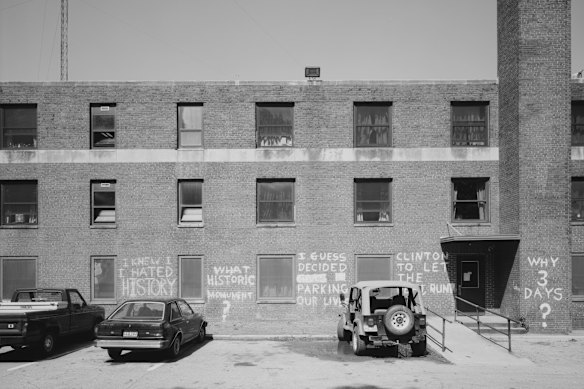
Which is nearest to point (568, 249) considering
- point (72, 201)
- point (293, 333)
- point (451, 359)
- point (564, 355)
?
point (564, 355)

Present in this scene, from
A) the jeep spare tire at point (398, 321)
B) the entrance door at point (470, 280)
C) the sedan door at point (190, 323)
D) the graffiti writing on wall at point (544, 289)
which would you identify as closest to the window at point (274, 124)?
the sedan door at point (190, 323)

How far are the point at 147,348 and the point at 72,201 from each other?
9.71m

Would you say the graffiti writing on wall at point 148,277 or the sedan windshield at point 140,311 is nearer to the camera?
the sedan windshield at point 140,311

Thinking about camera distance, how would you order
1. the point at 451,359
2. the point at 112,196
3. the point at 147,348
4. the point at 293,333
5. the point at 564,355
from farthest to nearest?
1. the point at 112,196
2. the point at 293,333
3. the point at 564,355
4. the point at 451,359
5. the point at 147,348

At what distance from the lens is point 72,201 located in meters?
21.1

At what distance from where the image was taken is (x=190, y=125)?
21391 mm

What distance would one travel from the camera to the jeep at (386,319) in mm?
13852

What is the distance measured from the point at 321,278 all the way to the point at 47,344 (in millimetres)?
9663

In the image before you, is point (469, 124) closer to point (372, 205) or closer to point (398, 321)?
point (372, 205)

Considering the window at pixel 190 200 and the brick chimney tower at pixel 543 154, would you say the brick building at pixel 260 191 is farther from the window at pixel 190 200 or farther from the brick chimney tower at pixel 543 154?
the brick chimney tower at pixel 543 154

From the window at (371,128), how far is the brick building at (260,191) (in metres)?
0.04

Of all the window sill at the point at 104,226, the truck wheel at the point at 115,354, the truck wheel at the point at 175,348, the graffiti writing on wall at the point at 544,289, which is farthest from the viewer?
the window sill at the point at 104,226

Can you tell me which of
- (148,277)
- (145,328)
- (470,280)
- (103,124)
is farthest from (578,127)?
(103,124)

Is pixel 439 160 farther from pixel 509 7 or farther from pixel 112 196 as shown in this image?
pixel 112 196
